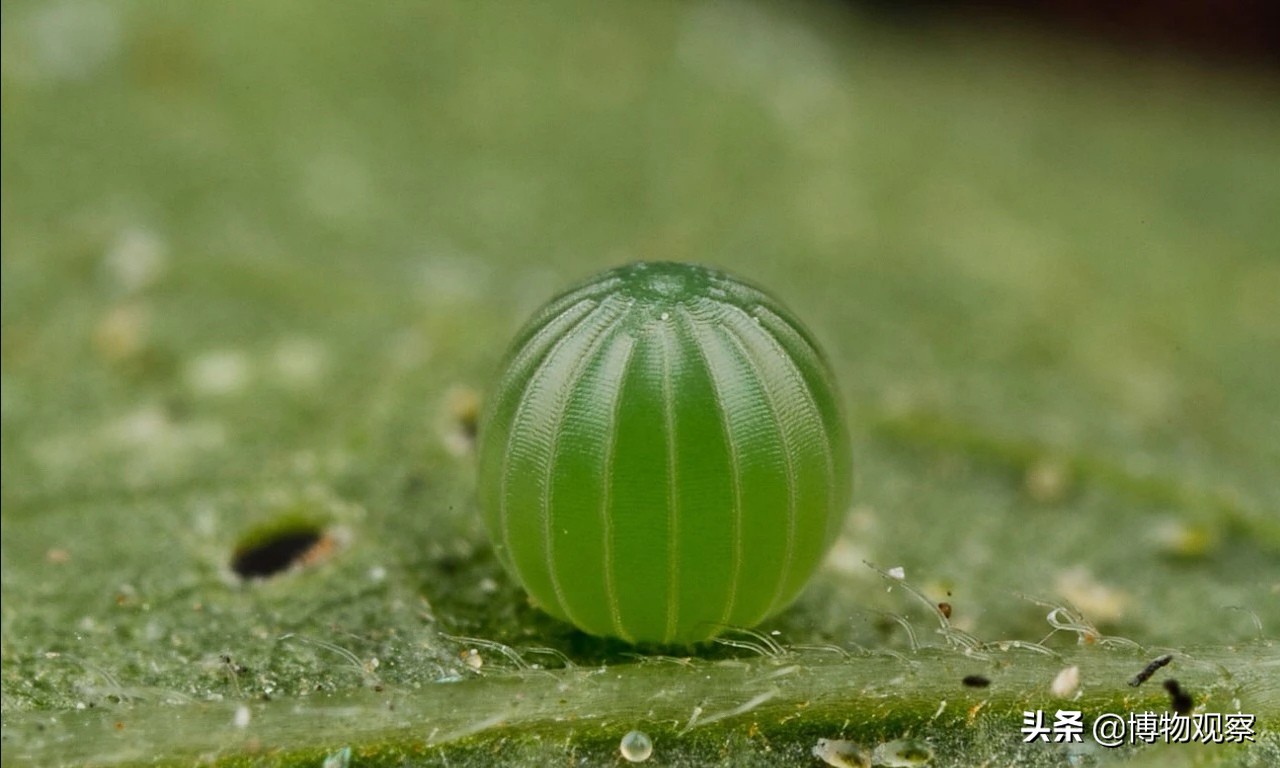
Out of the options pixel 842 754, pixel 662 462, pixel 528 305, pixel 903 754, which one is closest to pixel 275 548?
pixel 662 462

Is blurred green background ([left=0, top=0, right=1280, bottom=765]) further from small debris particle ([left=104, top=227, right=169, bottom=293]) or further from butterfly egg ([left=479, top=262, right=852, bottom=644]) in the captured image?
butterfly egg ([left=479, top=262, right=852, bottom=644])

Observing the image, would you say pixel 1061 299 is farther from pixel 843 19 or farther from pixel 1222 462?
pixel 843 19

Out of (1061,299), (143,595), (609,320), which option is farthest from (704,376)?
(1061,299)

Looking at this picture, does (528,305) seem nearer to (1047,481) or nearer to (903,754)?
(1047,481)

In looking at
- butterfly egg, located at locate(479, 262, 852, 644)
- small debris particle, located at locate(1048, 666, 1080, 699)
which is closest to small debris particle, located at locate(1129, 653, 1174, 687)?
small debris particle, located at locate(1048, 666, 1080, 699)

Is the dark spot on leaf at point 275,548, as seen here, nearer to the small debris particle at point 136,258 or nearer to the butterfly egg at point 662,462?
the butterfly egg at point 662,462
